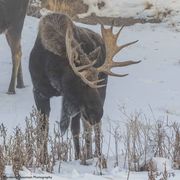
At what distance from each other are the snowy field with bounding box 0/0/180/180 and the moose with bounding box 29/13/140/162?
2.02 feet

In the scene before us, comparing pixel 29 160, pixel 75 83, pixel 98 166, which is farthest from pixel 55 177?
pixel 75 83

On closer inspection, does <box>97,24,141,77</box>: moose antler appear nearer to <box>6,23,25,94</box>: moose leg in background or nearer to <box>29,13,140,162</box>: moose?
<box>29,13,140,162</box>: moose

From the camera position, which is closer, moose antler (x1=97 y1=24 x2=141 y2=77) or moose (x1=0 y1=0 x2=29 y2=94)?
moose antler (x1=97 y1=24 x2=141 y2=77)

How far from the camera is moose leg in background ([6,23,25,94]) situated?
1027 cm

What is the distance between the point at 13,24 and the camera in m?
10.2

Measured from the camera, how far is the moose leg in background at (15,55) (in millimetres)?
10266

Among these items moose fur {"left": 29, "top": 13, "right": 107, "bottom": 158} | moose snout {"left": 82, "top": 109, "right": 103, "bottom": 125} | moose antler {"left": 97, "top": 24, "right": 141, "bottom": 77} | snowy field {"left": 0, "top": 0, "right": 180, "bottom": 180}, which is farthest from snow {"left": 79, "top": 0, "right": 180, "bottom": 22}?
moose snout {"left": 82, "top": 109, "right": 103, "bottom": 125}

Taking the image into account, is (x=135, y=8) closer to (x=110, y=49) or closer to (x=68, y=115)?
(x=110, y=49)

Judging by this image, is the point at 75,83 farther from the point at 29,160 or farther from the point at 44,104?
the point at 29,160

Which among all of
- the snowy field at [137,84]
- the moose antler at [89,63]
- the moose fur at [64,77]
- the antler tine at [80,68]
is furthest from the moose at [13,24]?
the antler tine at [80,68]

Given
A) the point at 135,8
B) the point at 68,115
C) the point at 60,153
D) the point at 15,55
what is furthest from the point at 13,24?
the point at 135,8

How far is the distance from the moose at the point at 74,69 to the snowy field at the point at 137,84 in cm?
61

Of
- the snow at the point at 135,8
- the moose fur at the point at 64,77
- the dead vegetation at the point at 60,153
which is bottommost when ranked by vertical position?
the dead vegetation at the point at 60,153

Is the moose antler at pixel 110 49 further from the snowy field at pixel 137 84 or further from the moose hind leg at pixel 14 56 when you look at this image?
the moose hind leg at pixel 14 56
